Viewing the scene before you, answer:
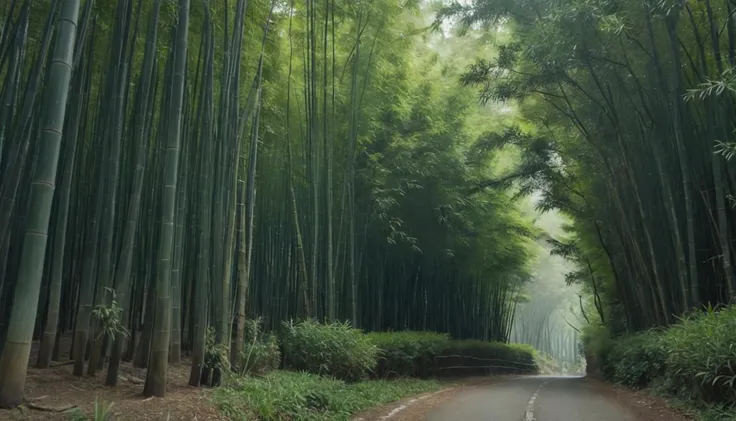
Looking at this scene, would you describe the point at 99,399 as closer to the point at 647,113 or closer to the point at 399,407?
the point at 399,407

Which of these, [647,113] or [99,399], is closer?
[99,399]

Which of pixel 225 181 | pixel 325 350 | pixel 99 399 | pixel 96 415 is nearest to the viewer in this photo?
pixel 96 415

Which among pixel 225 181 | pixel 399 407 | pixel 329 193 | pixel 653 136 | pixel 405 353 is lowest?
pixel 399 407

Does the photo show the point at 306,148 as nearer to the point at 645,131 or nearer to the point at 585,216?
the point at 645,131

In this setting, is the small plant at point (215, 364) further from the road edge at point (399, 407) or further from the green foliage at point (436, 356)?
the green foliage at point (436, 356)

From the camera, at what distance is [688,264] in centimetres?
572

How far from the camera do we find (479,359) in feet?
38.5

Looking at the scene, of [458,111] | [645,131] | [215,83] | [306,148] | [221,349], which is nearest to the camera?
[221,349]

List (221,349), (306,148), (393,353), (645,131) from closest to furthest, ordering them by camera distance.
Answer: (221,349) < (645,131) < (306,148) < (393,353)

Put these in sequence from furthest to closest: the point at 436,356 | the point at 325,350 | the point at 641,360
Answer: the point at 436,356
the point at 641,360
the point at 325,350

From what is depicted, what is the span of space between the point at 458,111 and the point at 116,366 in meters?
7.58

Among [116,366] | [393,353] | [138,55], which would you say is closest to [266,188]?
[138,55]

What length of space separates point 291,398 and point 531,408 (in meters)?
2.55

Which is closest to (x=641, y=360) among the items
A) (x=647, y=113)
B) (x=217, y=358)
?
(x=647, y=113)
